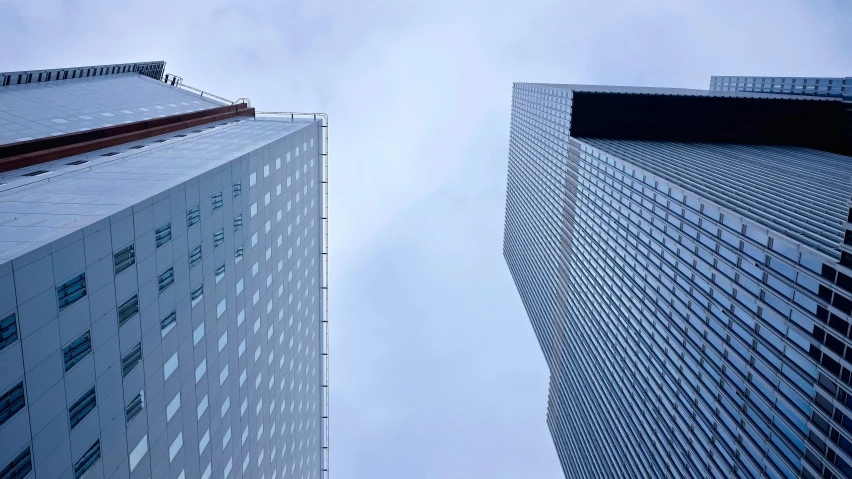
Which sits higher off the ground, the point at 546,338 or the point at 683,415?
the point at 683,415

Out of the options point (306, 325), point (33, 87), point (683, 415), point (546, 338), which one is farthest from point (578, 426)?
point (33, 87)

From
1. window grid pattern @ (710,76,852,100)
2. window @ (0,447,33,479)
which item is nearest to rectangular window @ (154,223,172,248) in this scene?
window @ (0,447,33,479)

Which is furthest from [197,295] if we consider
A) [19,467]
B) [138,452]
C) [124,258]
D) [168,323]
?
[19,467]

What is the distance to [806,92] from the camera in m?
154

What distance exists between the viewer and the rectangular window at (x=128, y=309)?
2540 cm

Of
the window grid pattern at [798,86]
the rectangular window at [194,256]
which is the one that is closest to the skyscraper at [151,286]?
the rectangular window at [194,256]

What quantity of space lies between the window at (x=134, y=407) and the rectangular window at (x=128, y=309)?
16.3 ft

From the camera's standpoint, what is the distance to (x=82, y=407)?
23.2 metres

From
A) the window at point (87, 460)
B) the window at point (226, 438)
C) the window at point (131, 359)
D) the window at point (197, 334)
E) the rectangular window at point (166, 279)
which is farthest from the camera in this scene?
the window at point (226, 438)

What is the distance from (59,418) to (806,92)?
195 m

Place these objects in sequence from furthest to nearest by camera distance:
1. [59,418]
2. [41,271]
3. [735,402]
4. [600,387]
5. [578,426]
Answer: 1. [578,426]
2. [600,387]
3. [735,402]
4. [59,418]
5. [41,271]

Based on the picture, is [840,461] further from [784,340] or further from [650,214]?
[650,214]

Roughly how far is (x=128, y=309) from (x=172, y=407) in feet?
32.2

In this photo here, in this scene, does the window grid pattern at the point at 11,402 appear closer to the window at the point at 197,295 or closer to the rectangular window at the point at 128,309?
the rectangular window at the point at 128,309
